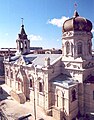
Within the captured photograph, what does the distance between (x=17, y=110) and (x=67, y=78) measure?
10.9m

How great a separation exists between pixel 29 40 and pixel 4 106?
792 inches

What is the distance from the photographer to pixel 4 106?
30125 millimetres

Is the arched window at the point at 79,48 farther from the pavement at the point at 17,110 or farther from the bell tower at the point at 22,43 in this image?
the bell tower at the point at 22,43

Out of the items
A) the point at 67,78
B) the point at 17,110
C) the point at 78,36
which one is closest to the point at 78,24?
the point at 78,36

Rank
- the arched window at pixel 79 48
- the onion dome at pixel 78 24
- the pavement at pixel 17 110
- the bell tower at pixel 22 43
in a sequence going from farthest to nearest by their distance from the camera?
1. the bell tower at pixel 22 43
2. the arched window at pixel 79 48
3. the onion dome at pixel 78 24
4. the pavement at pixel 17 110

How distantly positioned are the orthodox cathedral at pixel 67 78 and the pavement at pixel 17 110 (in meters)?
1.02

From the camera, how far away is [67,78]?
27.0 metres

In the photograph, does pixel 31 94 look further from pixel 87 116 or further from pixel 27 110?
pixel 87 116

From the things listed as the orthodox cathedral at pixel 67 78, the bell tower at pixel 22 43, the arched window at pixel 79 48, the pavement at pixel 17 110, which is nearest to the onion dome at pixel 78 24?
the orthodox cathedral at pixel 67 78

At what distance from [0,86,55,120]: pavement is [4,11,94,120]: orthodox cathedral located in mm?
1016

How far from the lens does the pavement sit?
84.0 feet

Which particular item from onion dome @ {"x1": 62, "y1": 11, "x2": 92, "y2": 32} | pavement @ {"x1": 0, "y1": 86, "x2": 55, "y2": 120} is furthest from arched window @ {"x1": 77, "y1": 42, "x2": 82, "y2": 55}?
pavement @ {"x1": 0, "y1": 86, "x2": 55, "y2": 120}

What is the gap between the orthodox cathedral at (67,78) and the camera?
2478 centimetres

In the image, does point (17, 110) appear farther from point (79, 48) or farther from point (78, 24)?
point (78, 24)
